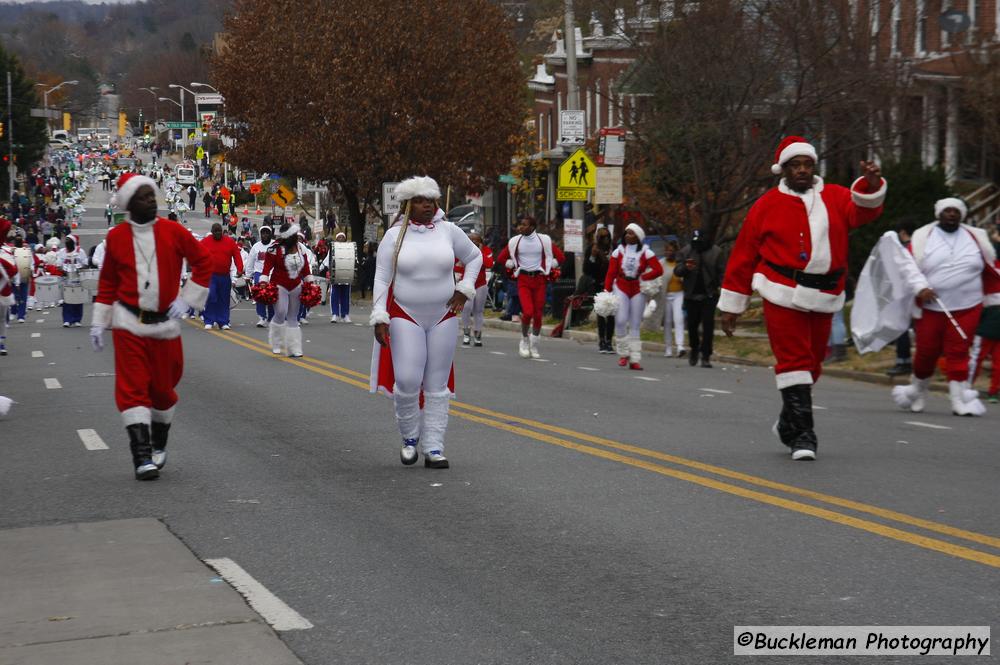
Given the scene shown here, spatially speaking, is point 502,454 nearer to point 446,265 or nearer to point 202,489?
point 446,265

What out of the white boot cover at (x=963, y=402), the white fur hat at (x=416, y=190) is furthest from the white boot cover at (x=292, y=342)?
the white fur hat at (x=416, y=190)

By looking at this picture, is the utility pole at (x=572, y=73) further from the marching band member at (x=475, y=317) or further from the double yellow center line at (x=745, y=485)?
the double yellow center line at (x=745, y=485)

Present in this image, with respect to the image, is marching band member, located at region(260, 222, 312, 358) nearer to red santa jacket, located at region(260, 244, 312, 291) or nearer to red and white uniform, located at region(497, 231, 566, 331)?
red santa jacket, located at region(260, 244, 312, 291)

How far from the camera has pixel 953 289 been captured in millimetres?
14516

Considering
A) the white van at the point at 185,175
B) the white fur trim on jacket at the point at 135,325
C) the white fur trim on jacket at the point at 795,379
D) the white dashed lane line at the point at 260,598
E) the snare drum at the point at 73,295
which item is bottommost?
the snare drum at the point at 73,295

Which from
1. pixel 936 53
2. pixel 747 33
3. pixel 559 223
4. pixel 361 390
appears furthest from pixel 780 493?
pixel 559 223

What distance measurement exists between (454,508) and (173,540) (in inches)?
66.9

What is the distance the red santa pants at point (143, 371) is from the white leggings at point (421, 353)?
150 centimetres

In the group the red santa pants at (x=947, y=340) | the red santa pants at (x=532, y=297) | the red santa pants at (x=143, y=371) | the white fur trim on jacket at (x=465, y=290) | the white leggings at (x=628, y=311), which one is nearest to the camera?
the red santa pants at (x=143, y=371)

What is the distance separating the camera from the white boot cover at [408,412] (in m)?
10.8

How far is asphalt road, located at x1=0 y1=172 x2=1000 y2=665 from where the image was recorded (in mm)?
6410

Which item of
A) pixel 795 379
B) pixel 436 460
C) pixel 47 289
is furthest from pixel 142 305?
pixel 47 289

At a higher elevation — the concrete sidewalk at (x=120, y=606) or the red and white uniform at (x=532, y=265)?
the red and white uniform at (x=532, y=265)

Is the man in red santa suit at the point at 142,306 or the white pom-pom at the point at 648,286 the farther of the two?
the white pom-pom at the point at 648,286
